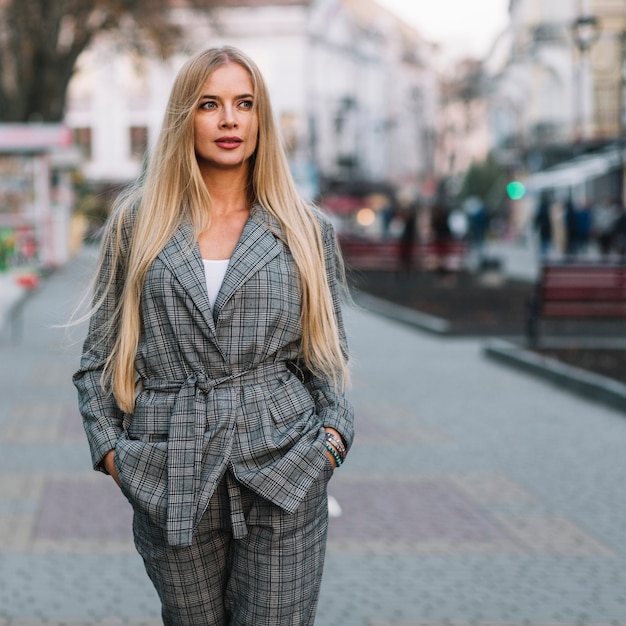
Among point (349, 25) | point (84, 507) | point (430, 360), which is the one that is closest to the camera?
point (84, 507)

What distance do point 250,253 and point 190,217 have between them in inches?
7.8

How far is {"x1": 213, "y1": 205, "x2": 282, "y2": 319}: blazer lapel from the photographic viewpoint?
3.23 metres

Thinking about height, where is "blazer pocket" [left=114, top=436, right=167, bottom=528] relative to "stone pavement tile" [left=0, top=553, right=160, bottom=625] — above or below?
above

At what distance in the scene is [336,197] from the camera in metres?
76.9

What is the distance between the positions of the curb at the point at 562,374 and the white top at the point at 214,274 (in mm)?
7825

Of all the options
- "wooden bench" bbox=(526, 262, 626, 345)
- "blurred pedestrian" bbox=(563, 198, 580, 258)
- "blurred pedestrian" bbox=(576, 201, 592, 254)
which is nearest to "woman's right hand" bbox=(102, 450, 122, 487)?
"wooden bench" bbox=(526, 262, 626, 345)

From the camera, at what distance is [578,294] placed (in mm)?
16000

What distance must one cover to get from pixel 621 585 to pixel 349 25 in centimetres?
9441

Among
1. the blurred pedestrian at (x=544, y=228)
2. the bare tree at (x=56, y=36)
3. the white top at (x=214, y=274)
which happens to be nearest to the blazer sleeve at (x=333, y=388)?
the white top at (x=214, y=274)

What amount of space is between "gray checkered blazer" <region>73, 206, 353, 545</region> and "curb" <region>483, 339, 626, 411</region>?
7.77 m

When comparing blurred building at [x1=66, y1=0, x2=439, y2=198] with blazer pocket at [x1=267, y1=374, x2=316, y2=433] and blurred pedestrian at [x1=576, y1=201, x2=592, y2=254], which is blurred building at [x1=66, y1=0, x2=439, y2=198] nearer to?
blurred pedestrian at [x1=576, y1=201, x2=592, y2=254]

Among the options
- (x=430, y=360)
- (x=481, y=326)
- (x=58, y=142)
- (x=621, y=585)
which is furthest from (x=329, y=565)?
(x=58, y=142)

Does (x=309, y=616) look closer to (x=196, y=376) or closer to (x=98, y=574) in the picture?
(x=196, y=376)

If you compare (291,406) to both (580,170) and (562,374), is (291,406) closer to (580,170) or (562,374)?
(562,374)
